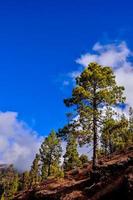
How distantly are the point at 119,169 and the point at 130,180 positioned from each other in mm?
4348

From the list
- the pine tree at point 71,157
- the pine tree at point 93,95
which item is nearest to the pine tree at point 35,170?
the pine tree at point 71,157

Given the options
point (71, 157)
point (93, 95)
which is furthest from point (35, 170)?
point (93, 95)

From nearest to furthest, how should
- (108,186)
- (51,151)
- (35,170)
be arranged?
(108,186) < (51,151) < (35,170)

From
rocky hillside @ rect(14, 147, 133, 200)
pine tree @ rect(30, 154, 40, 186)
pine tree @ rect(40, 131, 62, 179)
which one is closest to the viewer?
rocky hillside @ rect(14, 147, 133, 200)

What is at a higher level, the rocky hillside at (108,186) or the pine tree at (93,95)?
the pine tree at (93,95)

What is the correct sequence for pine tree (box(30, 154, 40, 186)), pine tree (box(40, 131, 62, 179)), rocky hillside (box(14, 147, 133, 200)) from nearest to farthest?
rocky hillside (box(14, 147, 133, 200)) → pine tree (box(40, 131, 62, 179)) → pine tree (box(30, 154, 40, 186))

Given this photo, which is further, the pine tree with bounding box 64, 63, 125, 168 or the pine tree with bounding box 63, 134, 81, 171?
the pine tree with bounding box 63, 134, 81, 171

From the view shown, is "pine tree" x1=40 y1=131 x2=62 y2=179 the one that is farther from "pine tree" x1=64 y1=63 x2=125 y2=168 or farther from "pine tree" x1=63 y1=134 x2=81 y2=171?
→ "pine tree" x1=64 y1=63 x2=125 y2=168

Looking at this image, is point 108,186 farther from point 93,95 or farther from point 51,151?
point 51,151

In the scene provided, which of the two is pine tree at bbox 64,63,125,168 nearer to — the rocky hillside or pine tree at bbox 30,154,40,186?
the rocky hillside

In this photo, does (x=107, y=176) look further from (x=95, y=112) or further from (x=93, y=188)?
(x=95, y=112)

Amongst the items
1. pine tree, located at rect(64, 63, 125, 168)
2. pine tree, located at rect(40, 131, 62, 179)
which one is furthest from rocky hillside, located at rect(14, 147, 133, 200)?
pine tree, located at rect(40, 131, 62, 179)

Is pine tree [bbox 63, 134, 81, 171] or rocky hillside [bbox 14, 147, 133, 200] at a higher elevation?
pine tree [bbox 63, 134, 81, 171]

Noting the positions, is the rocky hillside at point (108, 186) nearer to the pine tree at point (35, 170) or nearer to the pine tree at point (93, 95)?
the pine tree at point (93, 95)
